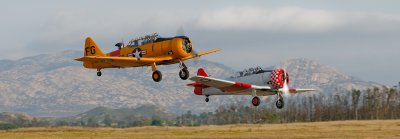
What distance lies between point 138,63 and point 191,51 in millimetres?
4115

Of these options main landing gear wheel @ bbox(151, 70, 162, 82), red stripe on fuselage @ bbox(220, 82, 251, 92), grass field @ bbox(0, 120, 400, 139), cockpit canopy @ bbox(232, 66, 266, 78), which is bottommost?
grass field @ bbox(0, 120, 400, 139)

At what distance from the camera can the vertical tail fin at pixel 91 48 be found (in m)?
53.6

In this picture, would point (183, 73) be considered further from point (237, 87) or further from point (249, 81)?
point (249, 81)

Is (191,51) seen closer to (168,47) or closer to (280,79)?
(168,47)

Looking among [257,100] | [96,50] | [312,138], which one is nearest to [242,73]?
[312,138]

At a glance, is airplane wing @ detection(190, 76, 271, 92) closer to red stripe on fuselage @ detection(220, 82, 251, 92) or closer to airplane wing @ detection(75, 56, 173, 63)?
red stripe on fuselage @ detection(220, 82, 251, 92)

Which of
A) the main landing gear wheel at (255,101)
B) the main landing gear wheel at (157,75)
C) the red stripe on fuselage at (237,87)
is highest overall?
the red stripe on fuselage at (237,87)

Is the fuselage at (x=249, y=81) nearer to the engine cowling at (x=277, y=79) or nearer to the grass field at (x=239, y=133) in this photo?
the engine cowling at (x=277, y=79)

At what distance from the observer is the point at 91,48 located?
53844 millimetres

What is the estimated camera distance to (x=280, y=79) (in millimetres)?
86125

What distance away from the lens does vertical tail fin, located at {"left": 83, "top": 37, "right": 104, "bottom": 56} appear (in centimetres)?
5359

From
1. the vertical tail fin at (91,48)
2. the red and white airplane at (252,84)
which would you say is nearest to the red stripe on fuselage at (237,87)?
the red and white airplane at (252,84)

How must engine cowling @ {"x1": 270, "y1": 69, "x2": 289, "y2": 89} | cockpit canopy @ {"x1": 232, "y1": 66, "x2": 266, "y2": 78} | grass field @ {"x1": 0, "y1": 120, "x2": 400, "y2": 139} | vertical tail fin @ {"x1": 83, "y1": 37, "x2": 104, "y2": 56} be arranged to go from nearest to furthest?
vertical tail fin @ {"x1": 83, "y1": 37, "x2": 104, "y2": 56} → engine cowling @ {"x1": 270, "y1": 69, "x2": 289, "y2": 89} → cockpit canopy @ {"x1": 232, "y1": 66, "x2": 266, "y2": 78} → grass field @ {"x1": 0, "y1": 120, "x2": 400, "y2": 139}

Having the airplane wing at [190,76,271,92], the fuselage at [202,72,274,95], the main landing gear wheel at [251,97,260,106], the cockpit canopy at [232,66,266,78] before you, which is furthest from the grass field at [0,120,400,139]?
the main landing gear wheel at [251,97,260,106]
